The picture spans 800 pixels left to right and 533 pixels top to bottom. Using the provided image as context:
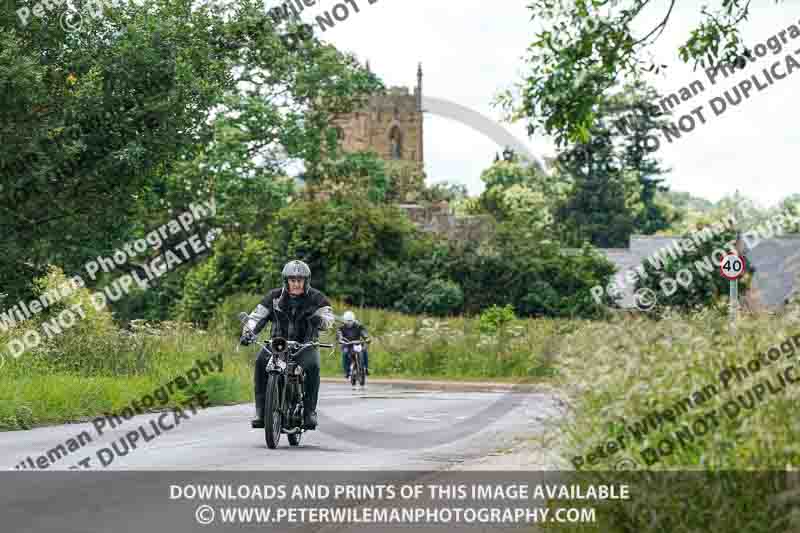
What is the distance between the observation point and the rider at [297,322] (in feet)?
48.5

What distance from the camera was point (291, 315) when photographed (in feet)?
49.1

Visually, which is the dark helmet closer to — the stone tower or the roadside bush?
the roadside bush

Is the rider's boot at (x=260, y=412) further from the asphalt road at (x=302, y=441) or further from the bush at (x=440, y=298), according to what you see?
the bush at (x=440, y=298)

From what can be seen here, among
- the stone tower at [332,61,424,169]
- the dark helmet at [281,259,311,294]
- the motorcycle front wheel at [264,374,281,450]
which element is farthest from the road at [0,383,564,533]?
the stone tower at [332,61,424,169]

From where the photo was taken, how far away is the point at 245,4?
38656 mm

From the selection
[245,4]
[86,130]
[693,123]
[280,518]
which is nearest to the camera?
[280,518]

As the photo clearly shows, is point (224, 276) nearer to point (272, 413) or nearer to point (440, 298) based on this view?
point (440, 298)

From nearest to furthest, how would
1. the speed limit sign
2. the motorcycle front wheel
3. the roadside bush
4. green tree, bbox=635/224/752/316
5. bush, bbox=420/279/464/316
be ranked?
the motorcycle front wheel, the speed limit sign, the roadside bush, bush, bbox=420/279/464/316, green tree, bbox=635/224/752/316

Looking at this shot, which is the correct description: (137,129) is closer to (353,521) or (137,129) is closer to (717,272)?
(353,521)

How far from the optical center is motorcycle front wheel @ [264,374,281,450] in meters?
14.6

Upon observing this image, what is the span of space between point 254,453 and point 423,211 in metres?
63.2

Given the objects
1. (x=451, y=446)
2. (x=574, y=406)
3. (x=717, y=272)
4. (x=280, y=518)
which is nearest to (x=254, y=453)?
(x=451, y=446)

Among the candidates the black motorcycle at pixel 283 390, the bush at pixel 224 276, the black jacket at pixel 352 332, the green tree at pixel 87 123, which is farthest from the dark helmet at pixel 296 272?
the bush at pixel 224 276

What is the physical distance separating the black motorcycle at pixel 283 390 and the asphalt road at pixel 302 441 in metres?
0.26
